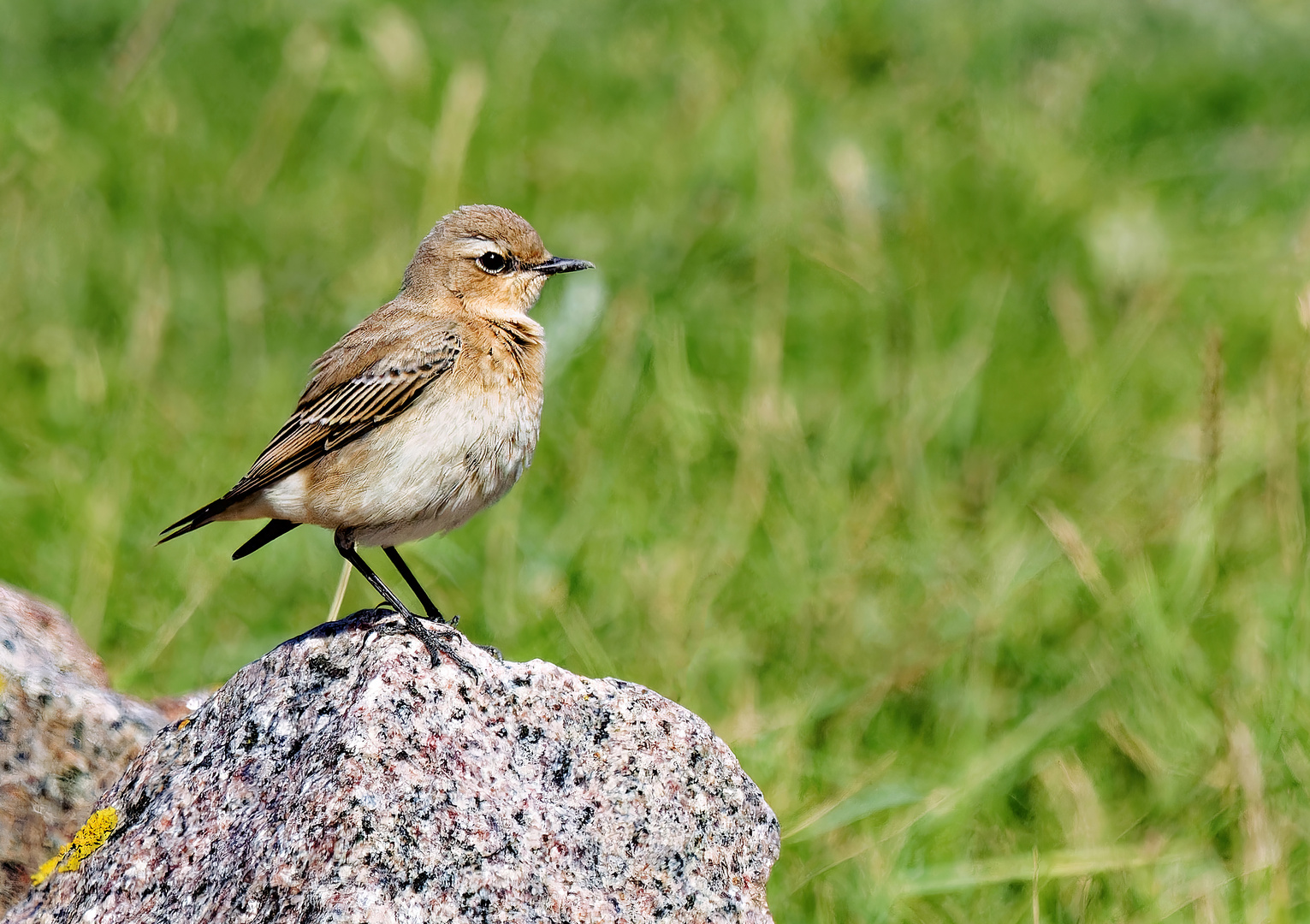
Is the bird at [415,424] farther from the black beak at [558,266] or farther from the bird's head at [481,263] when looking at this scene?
the black beak at [558,266]

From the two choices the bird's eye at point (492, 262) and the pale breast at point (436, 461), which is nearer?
the pale breast at point (436, 461)

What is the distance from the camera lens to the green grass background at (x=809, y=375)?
5973mm

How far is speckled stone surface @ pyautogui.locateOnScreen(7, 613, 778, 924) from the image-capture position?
11.6 feet

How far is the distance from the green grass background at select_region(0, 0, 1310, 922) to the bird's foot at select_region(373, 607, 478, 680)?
1.73 metres

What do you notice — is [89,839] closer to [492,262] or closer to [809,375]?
[492,262]

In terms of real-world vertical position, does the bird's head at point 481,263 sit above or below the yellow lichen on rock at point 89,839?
above

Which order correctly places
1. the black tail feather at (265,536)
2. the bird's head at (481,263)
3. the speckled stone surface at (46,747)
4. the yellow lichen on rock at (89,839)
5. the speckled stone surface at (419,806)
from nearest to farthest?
the speckled stone surface at (419,806) → the yellow lichen on rock at (89,839) → the speckled stone surface at (46,747) → the black tail feather at (265,536) → the bird's head at (481,263)

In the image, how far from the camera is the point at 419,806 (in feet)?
11.9

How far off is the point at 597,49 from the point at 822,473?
220 inches

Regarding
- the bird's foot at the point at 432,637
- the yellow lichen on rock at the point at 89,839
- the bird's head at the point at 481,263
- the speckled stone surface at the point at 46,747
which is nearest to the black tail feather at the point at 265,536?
the speckled stone surface at the point at 46,747

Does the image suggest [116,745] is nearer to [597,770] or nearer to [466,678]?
[466,678]

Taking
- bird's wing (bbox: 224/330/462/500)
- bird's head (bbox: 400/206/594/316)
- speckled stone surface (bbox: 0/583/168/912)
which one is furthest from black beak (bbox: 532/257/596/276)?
speckled stone surface (bbox: 0/583/168/912)

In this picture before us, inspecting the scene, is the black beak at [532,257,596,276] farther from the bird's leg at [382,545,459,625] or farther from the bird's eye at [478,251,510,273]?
A: the bird's leg at [382,545,459,625]

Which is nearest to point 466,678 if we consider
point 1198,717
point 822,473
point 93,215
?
point 1198,717
